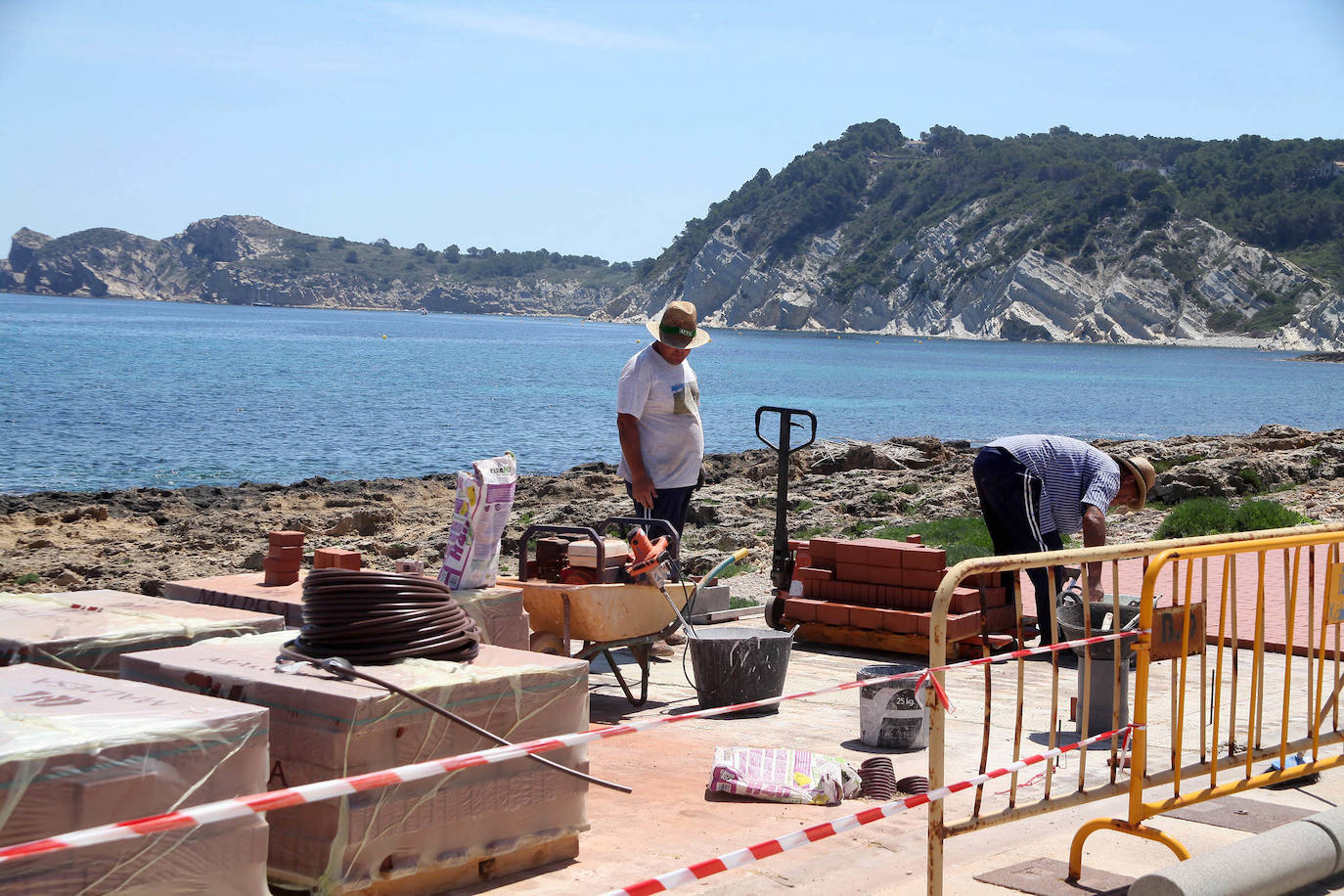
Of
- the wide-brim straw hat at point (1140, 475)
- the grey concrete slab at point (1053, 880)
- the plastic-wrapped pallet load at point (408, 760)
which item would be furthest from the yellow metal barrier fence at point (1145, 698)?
the wide-brim straw hat at point (1140, 475)

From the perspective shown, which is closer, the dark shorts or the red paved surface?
the dark shorts

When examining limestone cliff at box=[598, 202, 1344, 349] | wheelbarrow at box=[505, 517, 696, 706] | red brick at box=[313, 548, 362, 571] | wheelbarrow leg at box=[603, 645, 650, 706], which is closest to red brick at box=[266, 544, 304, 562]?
red brick at box=[313, 548, 362, 571]

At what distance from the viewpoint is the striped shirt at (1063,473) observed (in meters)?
7.36

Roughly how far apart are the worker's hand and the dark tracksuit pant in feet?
6.26

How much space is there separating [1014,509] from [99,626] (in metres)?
5.06

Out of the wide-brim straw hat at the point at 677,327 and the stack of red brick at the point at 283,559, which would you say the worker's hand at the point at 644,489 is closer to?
the wide-brim straw hat at the point at 677,327

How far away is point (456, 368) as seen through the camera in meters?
76.6

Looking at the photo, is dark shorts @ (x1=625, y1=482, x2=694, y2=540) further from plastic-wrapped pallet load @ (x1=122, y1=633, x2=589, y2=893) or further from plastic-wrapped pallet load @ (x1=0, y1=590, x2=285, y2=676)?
plastic-wrapped pallet load @ (x1=122, y1=633, x2=589, y2=893)

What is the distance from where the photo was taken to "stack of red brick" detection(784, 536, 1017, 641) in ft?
26.1

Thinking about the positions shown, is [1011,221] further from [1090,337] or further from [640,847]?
[640,847]

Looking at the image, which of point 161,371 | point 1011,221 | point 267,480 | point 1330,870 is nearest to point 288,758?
point 1330,870

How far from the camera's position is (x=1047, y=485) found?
293 inches

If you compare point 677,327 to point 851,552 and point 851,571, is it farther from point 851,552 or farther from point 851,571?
point 851,571

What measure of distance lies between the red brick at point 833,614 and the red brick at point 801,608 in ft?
0.14
